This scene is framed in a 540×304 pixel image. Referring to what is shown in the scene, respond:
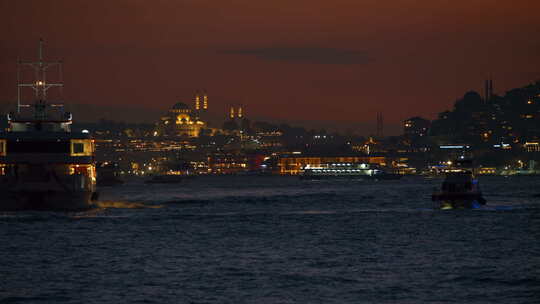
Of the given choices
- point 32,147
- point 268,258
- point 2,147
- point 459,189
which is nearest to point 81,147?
point 32,147

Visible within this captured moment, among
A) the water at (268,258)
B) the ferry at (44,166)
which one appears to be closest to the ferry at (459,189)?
the water at (268,258)

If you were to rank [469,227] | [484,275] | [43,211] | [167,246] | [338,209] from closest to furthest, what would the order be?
[484,275], [167,246], [469,227], [43,211], [338,209]

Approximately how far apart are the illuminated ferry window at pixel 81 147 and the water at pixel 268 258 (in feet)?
14.8

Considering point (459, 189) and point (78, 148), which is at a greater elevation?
point (78, 148)

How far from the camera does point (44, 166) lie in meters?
72.6

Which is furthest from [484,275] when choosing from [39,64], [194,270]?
[39,64]

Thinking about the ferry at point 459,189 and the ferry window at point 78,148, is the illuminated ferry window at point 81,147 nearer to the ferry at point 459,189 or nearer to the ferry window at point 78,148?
the ferry window at point 78,148

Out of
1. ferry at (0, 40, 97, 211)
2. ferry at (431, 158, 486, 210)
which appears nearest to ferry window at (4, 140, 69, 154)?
ferry at (0, 40, 97, 211)

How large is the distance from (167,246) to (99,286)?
15314 mm

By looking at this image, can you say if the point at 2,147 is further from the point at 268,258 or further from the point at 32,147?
the point at 268,258

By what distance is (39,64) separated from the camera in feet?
277

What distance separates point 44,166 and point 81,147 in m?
4.37

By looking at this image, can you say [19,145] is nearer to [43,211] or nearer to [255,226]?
[43,211]

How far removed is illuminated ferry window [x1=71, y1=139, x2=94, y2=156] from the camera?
75312 mm
